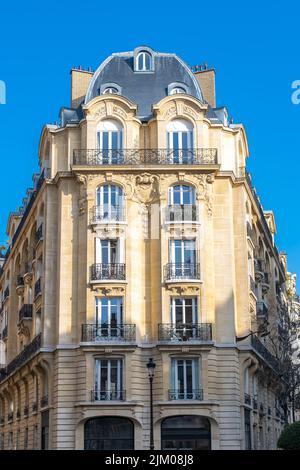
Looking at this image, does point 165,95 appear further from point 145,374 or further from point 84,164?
point 145,374

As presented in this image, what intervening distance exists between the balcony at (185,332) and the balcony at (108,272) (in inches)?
127

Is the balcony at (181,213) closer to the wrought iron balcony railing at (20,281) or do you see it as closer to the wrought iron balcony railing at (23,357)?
the wrought iron balcony railing at (23,357)

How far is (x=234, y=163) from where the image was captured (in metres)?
40.7

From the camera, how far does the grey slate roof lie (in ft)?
135

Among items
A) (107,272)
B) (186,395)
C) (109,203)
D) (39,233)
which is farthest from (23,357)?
(186,395)

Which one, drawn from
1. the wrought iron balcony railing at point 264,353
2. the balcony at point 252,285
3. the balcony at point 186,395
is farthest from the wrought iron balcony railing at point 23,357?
the balcony at point 252,285

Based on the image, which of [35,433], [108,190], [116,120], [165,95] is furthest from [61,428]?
[165,95]

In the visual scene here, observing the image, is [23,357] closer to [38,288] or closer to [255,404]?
[38,288]

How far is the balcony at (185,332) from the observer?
36.0 m

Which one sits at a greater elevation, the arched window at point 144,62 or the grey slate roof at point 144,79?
the arched window at point 144,62

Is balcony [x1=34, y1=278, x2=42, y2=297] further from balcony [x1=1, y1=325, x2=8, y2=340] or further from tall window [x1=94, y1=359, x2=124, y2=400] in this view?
balcony [x1=1, y1=325, x2=8, y2=340]

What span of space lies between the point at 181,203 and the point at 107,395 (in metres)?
10.4

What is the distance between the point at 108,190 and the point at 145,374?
381 inches

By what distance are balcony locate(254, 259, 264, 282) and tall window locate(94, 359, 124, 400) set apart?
44.0 feet
